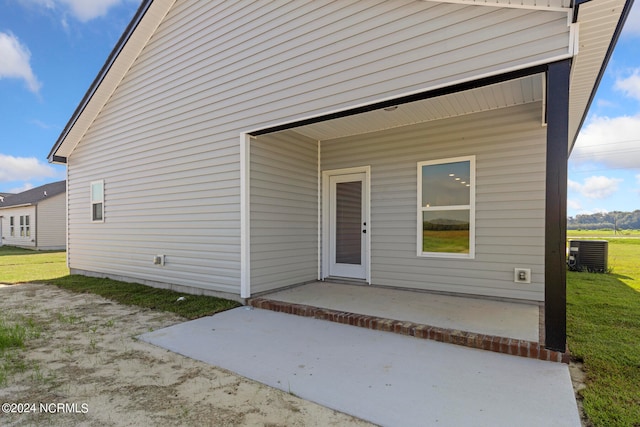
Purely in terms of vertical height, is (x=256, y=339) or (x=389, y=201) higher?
(x=389, y=201)

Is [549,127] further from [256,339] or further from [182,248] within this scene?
[182,248]

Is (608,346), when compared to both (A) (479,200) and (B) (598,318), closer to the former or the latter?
(B) (598,318)

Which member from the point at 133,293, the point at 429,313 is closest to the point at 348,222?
the point at 429,313

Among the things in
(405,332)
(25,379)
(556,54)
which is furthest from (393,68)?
(25,379)

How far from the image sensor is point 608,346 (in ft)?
10.3

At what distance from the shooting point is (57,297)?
5.84 metres

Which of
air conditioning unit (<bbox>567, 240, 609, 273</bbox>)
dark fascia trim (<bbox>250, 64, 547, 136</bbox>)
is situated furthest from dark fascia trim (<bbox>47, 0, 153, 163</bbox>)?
air conditioning unit (<bbox>567, 240, 609, 273</bbox>)

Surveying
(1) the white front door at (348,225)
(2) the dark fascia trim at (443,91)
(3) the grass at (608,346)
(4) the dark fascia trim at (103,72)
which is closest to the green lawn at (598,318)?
(3) the grass at (608,346)

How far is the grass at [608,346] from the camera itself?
214 cm

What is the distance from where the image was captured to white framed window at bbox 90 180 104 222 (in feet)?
25.2

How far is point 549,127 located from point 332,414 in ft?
9.53

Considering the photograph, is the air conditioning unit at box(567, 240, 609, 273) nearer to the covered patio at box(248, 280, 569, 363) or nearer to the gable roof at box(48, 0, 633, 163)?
the gable roof at box(48, 0, 633, 163)

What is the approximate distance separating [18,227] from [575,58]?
27.3 meters

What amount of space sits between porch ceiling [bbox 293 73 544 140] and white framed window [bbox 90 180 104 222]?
527 cm
